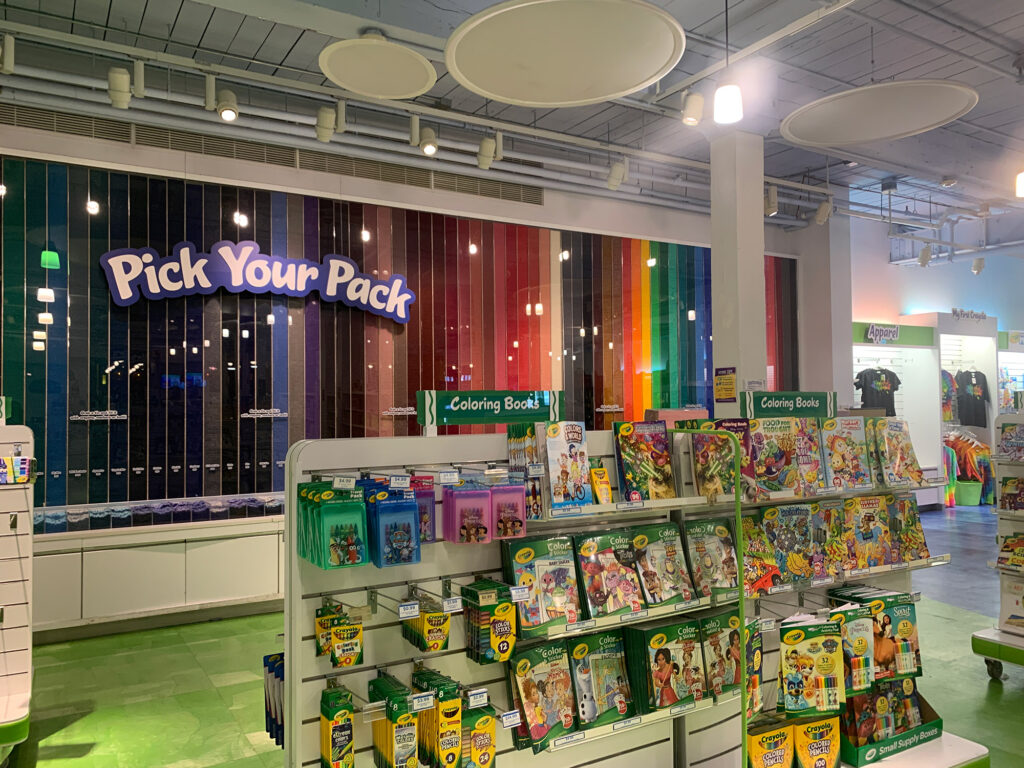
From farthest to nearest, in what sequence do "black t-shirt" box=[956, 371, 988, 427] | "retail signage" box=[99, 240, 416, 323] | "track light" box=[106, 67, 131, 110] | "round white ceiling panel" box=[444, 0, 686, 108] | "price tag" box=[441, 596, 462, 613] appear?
"black t-shirt" box=[956, 371, 988, 427], "retail signage" box=[99, 240, 416, 323], "track light" box=[106, 67, 131, 110], "round white ceiling panel" box=[444, 0, 686, 108], "price tag" box=[441, 596, 462, 613]

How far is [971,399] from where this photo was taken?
40.4 ft

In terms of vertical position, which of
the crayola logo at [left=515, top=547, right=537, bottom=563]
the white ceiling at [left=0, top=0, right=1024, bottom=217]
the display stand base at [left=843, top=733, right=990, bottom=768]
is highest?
the white ceiling at [left=0, top=0, right=1024, bottom=217]

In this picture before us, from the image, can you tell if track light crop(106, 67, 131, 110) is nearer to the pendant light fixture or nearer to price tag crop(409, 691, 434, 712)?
the pendant light fixture

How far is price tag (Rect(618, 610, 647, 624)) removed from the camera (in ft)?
8.48

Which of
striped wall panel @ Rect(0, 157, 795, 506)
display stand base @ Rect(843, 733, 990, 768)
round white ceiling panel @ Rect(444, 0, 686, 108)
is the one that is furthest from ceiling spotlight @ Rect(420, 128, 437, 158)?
display stand base @ Rect(843, 733, 990, 768)

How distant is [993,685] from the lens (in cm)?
453

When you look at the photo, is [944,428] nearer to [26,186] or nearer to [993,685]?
[993,685]

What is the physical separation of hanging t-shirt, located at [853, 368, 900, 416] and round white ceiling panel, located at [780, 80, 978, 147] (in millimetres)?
6914

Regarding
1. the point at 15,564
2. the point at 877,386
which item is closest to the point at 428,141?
the point at 15,564

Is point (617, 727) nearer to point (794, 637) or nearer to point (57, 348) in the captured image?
point (794, 637)

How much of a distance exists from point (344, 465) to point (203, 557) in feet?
13.6

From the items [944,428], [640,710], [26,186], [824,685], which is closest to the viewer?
[640,710]

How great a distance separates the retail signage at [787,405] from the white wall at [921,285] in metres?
8.46

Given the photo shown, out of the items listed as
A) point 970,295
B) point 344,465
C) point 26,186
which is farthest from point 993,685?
point 970,295
